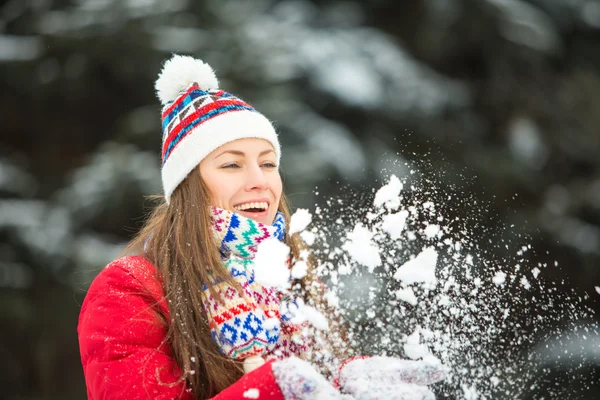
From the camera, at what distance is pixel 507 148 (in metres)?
4.85

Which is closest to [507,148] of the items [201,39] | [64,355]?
[201,39]

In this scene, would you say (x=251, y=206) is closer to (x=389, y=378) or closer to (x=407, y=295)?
(x=407, y=295)

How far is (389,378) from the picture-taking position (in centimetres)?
150

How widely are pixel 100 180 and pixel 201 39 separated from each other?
144 cm

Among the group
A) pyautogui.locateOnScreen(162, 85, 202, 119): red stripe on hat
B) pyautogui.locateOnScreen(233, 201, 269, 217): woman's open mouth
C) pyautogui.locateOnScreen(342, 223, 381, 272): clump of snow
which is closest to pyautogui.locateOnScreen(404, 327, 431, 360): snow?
pyautogui.locateOnScreen(342, 223, 381, 272): clump of snow

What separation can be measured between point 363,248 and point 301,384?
0.56 meters

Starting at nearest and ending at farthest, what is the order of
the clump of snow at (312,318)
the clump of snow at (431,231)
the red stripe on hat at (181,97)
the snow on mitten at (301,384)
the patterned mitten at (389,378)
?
the snow on mitten at (301,384)
the patterned mitten at (389,378)
the clump of snow at (312,318)
the clump of snow at (431,231)
the red stripe on hat at (181,97)

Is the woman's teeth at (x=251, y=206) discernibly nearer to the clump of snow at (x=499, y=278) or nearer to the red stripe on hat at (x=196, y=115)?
the red stripe on hat at (x=196, y=115)

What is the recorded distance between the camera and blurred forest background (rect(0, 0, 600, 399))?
481cm

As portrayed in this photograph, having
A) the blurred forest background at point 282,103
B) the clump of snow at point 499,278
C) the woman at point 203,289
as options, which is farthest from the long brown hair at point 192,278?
the blurred forest background at point 282,103

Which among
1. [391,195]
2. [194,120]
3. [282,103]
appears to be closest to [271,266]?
[391,195]

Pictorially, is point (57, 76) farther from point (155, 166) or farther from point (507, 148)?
point (507, 148)

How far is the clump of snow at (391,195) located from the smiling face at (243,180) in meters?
0.32

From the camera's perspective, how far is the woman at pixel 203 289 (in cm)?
147
